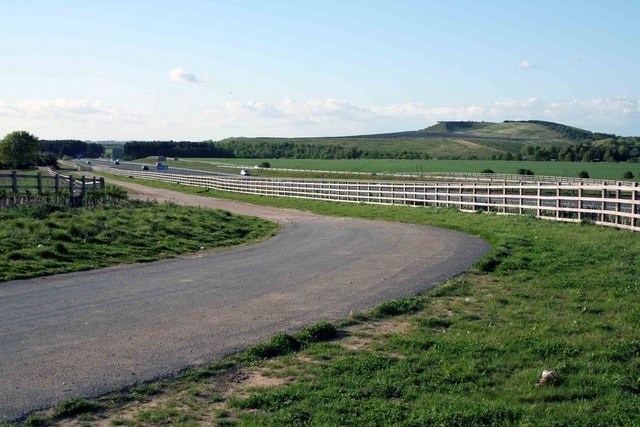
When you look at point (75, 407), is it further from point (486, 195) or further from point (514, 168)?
point (514, 168)

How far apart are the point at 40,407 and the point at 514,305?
704 cm

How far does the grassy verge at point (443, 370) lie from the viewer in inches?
248

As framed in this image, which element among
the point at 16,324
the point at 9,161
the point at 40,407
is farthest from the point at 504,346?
the point at 9,161

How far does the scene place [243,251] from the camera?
63.8 feet

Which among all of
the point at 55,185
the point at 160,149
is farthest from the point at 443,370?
the point at 160,149

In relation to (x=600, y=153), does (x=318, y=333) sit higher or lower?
lower

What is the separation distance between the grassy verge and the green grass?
7868 millimetres

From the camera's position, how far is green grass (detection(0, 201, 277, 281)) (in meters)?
16.1

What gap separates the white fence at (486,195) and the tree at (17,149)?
33.3 m

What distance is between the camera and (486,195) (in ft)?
103

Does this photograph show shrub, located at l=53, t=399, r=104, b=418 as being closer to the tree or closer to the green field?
the green field

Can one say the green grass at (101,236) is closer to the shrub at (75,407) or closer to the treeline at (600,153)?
the shrub at (75,407)

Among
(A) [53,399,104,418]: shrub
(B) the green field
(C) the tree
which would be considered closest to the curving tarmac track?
(A) [53,399,104,418]: shrub

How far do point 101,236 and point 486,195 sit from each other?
1710 cm
